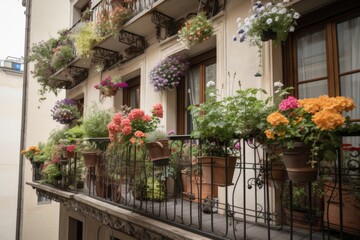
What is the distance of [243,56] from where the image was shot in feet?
12.5

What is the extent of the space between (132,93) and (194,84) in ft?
7.23

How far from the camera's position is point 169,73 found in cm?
492

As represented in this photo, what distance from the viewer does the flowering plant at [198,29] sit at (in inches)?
165

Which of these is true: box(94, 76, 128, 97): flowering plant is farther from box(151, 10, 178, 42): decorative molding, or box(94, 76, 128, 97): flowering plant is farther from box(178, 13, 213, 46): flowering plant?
box(178, 13, 213, 46): flowering plant

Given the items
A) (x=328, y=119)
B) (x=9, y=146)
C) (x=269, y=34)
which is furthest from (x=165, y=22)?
(x=9, y=146)

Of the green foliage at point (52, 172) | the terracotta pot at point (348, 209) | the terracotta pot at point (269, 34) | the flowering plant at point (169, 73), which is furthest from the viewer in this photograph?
the green foliage at point (52, 172)

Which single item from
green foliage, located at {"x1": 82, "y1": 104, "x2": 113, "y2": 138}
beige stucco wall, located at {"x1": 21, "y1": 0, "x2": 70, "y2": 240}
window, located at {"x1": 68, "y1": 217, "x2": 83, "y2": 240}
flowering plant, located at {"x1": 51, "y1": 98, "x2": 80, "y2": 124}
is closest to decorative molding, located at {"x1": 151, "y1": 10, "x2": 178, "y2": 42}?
green foliage, located at {"x1": 82, "y1": 104, "x2": 113, "y2": 138}

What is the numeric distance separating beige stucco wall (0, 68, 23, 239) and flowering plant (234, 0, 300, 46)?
551 inches

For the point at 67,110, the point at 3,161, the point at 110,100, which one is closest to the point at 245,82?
the point at 110,100

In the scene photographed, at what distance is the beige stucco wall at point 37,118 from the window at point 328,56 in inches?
422

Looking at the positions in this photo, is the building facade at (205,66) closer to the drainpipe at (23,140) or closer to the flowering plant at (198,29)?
the flowering plant at (198,29)

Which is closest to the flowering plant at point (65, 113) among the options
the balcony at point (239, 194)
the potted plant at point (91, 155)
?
the balcony at point (239, 194)

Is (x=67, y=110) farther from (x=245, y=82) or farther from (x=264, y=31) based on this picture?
(x=264, y=31)

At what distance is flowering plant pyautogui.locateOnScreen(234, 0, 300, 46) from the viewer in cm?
304
